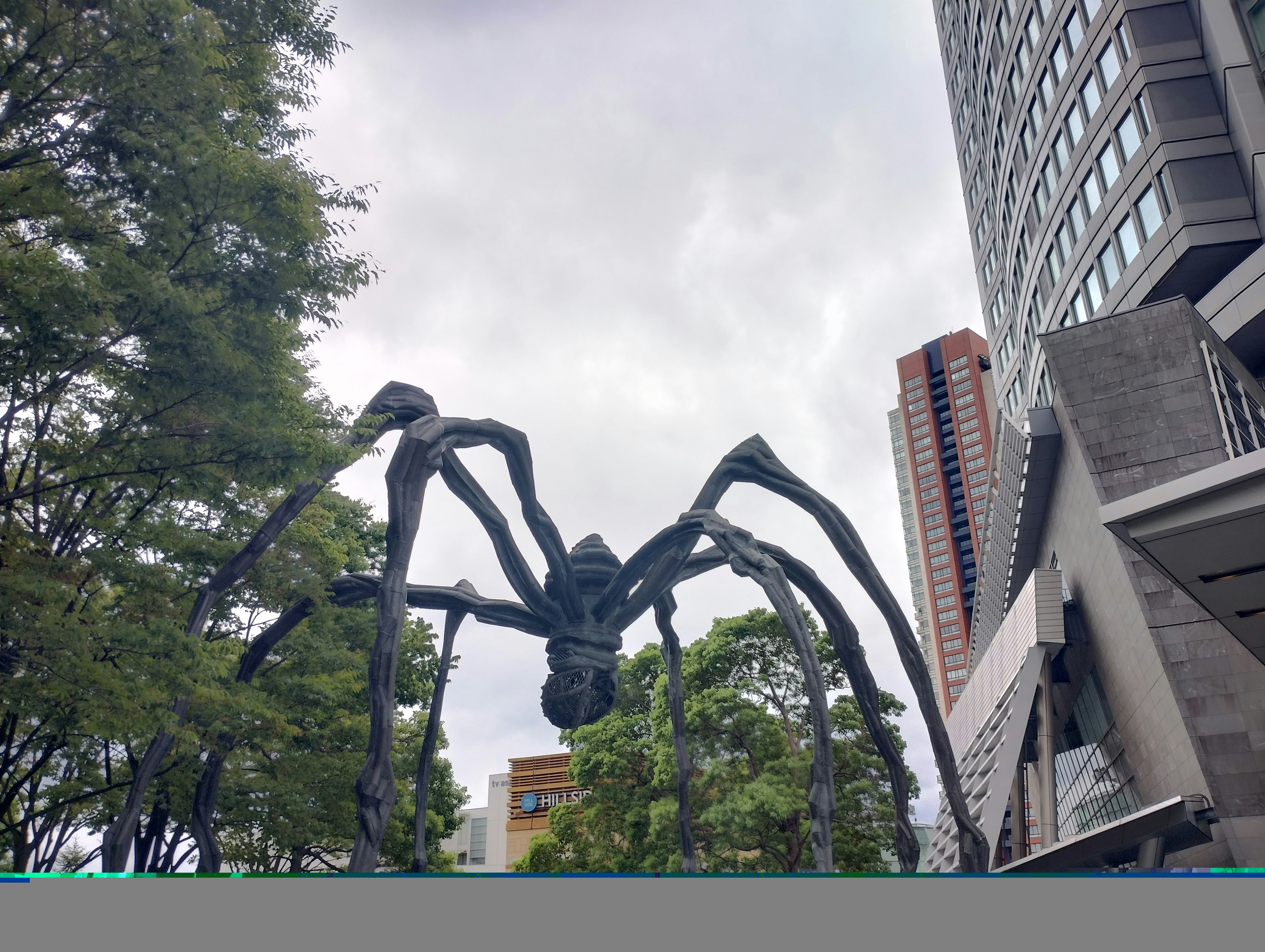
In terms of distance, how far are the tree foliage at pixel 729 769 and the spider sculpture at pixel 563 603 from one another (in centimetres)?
1416

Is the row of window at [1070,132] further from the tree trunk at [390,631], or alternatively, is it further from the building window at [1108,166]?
the tree trunk at [390,631]

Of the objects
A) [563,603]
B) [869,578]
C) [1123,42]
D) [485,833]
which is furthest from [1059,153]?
[485,833]

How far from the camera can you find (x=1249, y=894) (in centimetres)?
339

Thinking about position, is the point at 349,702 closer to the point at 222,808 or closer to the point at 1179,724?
the point at 222,808

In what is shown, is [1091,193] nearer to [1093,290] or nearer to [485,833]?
[1093,290]

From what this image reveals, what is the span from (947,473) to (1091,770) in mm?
107595

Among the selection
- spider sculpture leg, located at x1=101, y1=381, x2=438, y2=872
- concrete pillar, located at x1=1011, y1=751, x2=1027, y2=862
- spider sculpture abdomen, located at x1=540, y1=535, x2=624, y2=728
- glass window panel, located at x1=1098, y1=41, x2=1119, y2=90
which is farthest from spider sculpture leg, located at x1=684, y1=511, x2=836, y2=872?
glass window panel, located at x1=1098, y1=41, x2=1119, y2=90

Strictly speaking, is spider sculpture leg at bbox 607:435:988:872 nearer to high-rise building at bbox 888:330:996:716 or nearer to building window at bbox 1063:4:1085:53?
building window at bbox 1063:4:1085:53

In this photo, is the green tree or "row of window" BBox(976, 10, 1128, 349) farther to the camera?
"row of window" BBox(976, 10, 1128, 349)

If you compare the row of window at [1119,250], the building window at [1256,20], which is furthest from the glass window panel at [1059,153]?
the building window at [1256,20]

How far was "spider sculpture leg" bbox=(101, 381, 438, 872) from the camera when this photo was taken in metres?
8.33

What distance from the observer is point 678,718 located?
11586 mm

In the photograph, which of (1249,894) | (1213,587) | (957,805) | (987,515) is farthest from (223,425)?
(987,515)

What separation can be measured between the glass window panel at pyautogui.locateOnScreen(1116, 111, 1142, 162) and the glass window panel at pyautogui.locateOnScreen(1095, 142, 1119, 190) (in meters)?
0.37
